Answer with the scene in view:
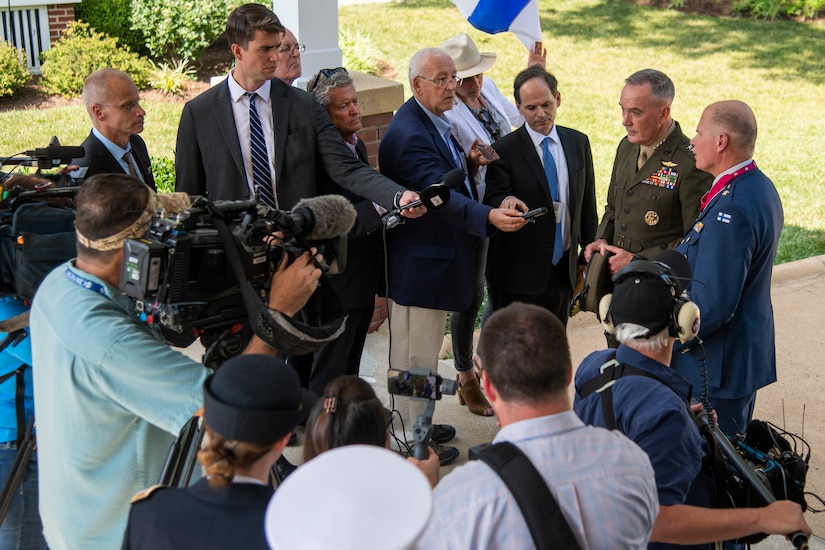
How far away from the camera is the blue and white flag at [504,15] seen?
654 cm

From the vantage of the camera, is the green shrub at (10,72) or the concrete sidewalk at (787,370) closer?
the concrete sidewalk at (787,370)

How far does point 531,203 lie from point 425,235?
2.57 feet

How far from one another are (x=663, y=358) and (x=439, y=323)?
6.95 feet

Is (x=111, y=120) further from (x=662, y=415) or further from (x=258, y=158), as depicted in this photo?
(x=662, y=415)

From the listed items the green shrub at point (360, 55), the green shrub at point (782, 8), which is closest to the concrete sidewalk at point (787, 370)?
the green shrub at point (360, 55)

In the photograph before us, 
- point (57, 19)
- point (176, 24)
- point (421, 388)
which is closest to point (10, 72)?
point (57, 19)

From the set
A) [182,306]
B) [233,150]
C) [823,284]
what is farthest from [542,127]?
[823,284]

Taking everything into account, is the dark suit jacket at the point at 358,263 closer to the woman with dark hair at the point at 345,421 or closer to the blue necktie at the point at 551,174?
the blue necktie at the point at 551,174

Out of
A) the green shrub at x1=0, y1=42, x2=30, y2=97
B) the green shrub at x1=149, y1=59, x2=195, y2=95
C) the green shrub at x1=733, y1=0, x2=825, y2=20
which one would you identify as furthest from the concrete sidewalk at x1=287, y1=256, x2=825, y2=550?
the green shrub at x1=733, y1=0, x2=825, y2=20

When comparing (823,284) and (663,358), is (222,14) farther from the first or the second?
(663,358)

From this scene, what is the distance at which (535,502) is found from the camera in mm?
2229

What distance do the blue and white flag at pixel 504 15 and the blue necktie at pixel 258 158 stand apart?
2253mm

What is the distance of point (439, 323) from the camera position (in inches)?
203

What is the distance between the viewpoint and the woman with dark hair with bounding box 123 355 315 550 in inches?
85.7
